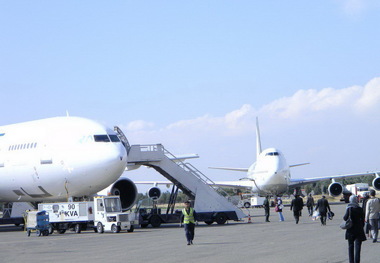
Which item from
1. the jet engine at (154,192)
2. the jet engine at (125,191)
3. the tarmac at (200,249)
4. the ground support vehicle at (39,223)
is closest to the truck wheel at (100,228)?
the ground support vehicle at (39,223)

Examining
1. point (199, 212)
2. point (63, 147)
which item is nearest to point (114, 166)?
point (63, 147)

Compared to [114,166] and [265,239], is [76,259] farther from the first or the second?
[114,166]

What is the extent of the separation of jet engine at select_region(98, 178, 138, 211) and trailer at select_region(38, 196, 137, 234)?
13.5 feet

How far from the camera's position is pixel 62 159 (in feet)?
87.0

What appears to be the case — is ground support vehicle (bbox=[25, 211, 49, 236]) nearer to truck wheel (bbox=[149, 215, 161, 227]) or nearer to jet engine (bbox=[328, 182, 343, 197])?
truck wheel (bbox=[149, 215, 161, 227])

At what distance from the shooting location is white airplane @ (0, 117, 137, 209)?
2623 centimetres

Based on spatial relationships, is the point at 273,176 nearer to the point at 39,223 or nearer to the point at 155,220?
the point at 155,220

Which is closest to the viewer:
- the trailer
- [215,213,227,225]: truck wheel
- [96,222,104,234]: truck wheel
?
the trailer

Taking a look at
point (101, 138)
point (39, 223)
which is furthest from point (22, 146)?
point (39, 223)

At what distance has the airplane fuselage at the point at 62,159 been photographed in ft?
86.0

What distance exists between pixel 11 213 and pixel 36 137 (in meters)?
6.31

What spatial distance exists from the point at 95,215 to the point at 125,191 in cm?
518

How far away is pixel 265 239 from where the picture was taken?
20.2 metres

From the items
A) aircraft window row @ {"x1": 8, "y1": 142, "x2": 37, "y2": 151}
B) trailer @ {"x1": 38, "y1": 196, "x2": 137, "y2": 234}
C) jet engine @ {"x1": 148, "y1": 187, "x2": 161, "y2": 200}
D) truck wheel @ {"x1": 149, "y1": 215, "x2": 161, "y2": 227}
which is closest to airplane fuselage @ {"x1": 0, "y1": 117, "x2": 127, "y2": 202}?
aircraft window row @ {"x1": 8, "y1": 142, "x2": 37, "y2": 151}
